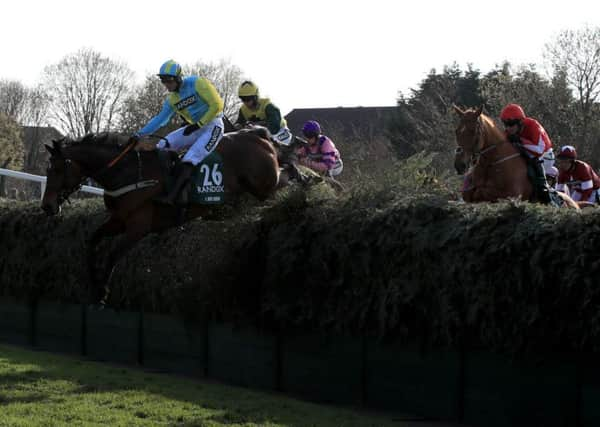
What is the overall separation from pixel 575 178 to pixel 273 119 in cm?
438

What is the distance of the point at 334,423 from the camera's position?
8852mm

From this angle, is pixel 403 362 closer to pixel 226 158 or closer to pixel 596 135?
pixel 226 158

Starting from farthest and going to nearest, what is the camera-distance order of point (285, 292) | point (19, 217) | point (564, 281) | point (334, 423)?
1. point (19, 217)
2. point (285, 292)
3. point (334, 423)
4. point (564, 281)

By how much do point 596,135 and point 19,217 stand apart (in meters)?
22.2

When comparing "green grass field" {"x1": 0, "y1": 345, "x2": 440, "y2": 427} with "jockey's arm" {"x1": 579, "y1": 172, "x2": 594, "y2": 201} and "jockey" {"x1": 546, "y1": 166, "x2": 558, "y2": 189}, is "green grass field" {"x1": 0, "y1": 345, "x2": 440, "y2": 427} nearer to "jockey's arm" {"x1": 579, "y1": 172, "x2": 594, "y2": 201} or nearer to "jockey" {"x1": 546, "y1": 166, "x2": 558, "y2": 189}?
"jockey" {"x1": 546, "y1": 166, "x2": 558, "y2": 189}

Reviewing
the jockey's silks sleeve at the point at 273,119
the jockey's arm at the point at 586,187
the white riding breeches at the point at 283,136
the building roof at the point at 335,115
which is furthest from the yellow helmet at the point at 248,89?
the building roof at the point at 335,115

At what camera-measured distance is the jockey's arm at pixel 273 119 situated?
1249cm

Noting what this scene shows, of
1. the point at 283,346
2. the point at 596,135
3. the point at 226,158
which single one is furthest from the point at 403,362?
the point at 596,135

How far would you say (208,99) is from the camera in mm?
10984

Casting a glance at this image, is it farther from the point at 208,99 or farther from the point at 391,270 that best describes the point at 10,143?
the point at 391,270

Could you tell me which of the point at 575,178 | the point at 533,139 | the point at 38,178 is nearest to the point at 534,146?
the point at 533,139

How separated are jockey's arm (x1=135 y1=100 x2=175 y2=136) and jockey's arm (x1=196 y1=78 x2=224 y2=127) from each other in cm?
44

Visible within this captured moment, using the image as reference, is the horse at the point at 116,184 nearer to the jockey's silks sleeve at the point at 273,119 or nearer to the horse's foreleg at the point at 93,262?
the horse's foreleg at the point at 93,262

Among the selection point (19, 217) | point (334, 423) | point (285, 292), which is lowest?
point (334, 423)
